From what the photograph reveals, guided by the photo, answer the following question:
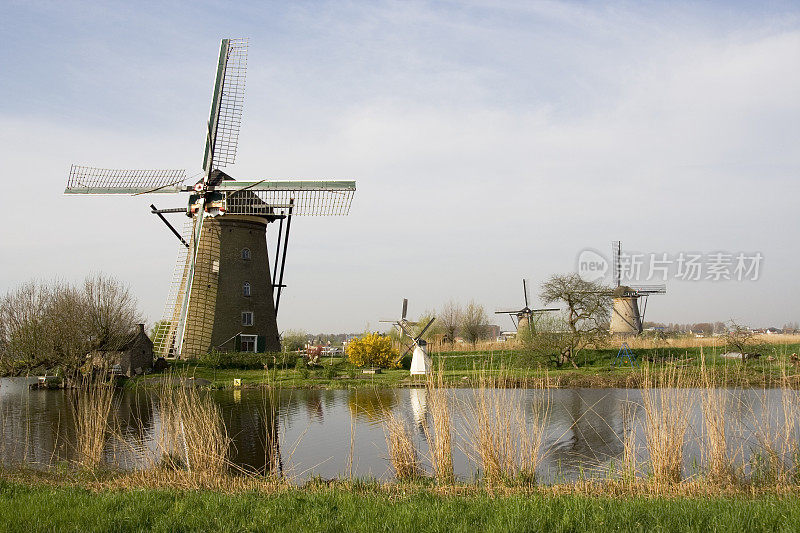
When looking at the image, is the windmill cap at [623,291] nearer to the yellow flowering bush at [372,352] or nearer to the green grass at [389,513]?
the yellow flowering bush at [372,352]

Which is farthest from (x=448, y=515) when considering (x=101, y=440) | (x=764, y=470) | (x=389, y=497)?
(x=101, y=440)

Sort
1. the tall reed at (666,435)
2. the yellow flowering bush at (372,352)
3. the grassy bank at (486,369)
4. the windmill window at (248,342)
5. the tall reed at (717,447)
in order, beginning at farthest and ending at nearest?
the yellow flowering bush at (372,352)
the windmill window at (248,342)
the grassy bank at (486,369)
the tall reed at (666,435)
the tall reed at (717,447)

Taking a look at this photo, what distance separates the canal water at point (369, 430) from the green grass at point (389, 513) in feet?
5.15

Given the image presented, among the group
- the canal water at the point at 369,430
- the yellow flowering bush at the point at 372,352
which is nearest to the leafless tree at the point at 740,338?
the canal water at the point at 369,430

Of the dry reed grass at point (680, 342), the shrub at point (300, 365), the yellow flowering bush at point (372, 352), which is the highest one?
the dry reed grass at point (680, 342)

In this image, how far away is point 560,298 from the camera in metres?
29.5

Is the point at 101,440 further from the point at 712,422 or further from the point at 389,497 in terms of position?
the point at 712,422

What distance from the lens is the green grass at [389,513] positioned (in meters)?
5.02

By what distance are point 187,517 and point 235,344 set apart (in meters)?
21.7

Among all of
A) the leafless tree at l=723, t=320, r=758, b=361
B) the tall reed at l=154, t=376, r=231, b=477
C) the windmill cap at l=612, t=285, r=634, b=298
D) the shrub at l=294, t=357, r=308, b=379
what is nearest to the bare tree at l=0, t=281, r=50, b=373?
the shrub at l=294, t=357, r=308, b=379

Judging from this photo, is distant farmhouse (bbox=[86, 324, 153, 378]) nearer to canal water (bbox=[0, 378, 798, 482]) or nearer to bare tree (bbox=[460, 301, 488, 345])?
canal water (bbox=[0, 378, 798, 482])

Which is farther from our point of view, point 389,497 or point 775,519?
point 389,497

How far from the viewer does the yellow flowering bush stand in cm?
2953

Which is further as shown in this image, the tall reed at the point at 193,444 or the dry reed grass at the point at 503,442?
the tall reed at the point at 193,444
